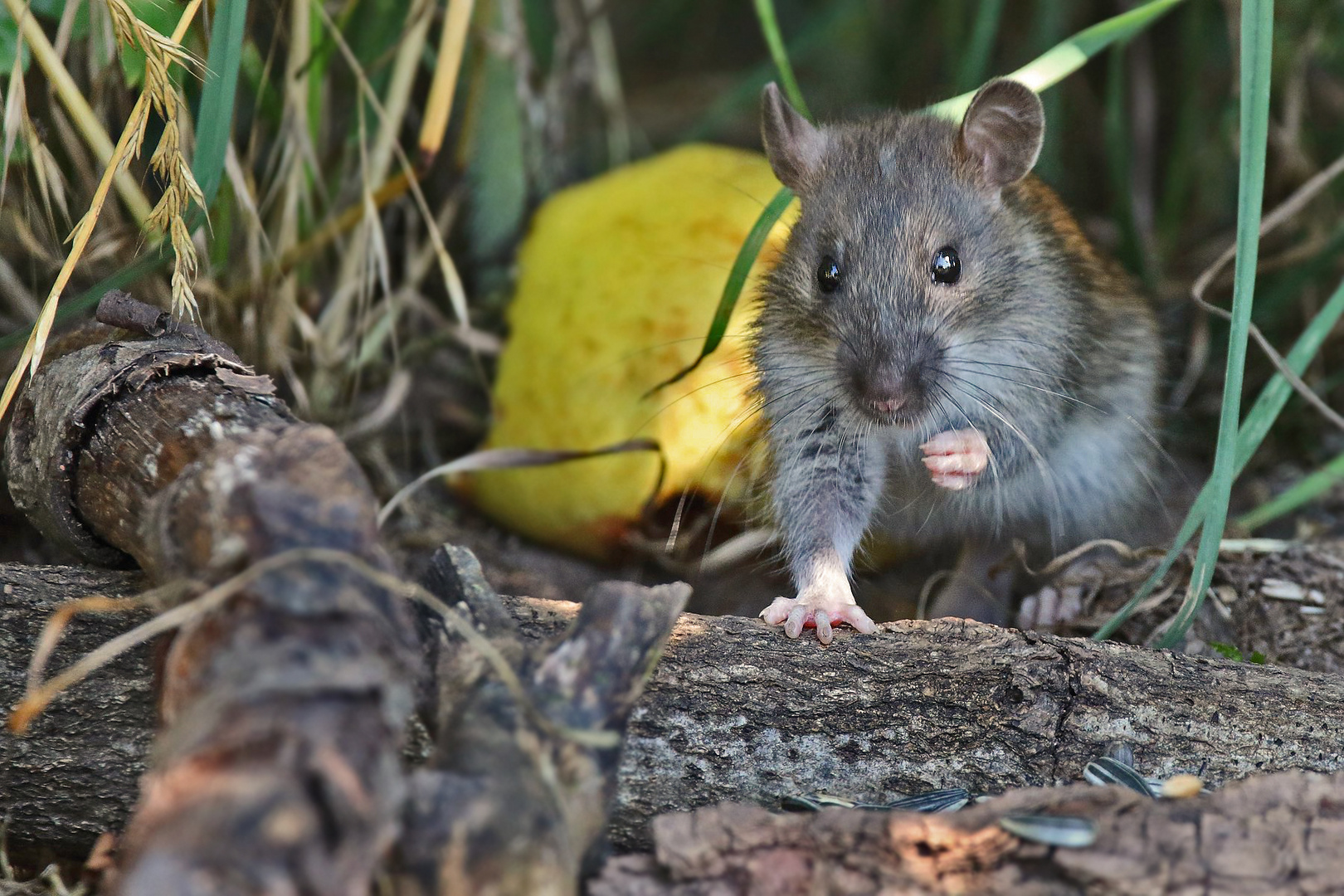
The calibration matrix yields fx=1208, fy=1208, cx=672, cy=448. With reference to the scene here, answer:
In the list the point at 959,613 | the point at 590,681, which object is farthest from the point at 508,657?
the point at 959,613

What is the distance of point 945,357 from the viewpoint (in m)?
3.04

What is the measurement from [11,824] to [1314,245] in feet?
13.9

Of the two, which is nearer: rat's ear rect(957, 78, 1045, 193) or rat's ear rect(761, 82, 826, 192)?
rat's ear rect(957, 78, 1045, 193)

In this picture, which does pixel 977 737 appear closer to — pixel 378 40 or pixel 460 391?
pixel 460 391

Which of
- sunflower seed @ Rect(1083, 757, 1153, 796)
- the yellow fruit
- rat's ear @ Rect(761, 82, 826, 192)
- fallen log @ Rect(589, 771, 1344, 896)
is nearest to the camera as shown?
fallen log @ Rect(589, 771, 1344, 896)

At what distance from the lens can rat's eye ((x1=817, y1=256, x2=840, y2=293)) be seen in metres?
3.17

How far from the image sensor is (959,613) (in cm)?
345

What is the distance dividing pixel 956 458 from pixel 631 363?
1124mm

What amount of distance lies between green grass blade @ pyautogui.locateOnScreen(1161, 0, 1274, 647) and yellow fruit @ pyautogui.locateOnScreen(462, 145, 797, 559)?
1404mm

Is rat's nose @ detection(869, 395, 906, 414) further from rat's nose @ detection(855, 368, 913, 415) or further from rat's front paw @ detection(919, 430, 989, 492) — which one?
rat's front paw @ detection(919, 430, 989, 492)

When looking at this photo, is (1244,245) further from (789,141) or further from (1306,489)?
(789,141)

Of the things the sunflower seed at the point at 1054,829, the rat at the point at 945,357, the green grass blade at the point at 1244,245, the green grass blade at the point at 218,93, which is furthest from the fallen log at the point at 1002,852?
the green grass blade at the point at 218,93

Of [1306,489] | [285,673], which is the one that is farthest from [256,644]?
[1306,489]

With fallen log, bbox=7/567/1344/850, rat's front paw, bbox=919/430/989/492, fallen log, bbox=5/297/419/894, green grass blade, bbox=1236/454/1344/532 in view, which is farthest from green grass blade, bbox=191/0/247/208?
green grass blade, bbox=1236/454/1344/532
